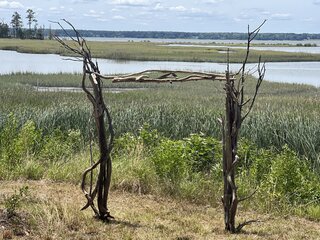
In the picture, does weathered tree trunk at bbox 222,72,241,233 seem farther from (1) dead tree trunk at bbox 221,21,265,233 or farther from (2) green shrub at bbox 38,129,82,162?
(2) green shrub at bbox 38,129,82,162

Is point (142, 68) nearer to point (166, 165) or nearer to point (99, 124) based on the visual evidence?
point (166, 165)

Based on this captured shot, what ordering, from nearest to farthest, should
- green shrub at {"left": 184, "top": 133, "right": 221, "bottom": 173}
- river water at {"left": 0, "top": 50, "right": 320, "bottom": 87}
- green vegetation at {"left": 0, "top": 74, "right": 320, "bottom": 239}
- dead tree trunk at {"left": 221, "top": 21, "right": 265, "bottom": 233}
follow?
dead tree trunk at {"left": 221, "top": 21, "right": 265, "bottom": 233}, green vegetation at {"left": 0, "top": 74, "right": 320, "bottom": 239}, green shrub at {"left": 184, "top": 133, "right": 221, "bottom": 173}, river water at {"left": 0, "top": 50, "right": 320, "bottom": 87}

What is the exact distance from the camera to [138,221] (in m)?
6.37

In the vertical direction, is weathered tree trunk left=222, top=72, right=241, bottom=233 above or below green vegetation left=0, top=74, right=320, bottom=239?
above

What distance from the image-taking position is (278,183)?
24.3ft

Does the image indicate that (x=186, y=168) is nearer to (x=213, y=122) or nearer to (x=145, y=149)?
(x=145, y=149)

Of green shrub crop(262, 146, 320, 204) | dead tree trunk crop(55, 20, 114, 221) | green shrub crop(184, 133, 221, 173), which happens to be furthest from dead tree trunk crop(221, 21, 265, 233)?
green shrub crop(184, 133, 221, 173)

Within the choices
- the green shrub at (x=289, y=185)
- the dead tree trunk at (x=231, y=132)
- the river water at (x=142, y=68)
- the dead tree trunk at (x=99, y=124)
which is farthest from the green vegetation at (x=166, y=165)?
the river water at (x=142, y=68)

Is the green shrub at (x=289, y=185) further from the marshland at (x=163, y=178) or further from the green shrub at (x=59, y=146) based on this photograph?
the green shrub at (x=59, y=146)


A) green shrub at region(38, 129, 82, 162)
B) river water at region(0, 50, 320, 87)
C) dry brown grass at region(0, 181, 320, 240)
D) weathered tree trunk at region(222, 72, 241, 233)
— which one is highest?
weathered tree trunk at region(222, 72, 241, 233)

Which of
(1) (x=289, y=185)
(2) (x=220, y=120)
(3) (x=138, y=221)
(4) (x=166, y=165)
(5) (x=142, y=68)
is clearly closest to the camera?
(2) (x=220, y=120)

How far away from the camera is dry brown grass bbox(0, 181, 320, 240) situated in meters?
5.77

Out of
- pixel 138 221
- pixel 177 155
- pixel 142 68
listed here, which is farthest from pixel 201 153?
pixel 142 68

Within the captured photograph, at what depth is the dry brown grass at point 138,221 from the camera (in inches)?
227
